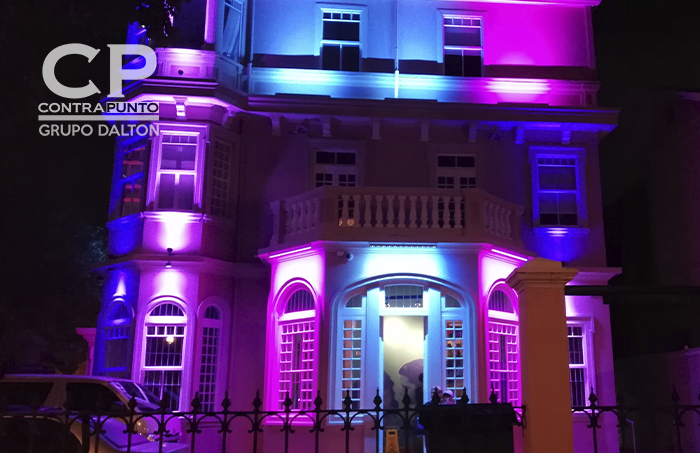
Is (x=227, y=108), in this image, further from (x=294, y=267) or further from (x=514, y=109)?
(x=514, y=109)

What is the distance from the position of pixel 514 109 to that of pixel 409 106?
2.53m

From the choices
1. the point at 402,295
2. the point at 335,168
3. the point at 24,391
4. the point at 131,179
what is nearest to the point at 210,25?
the point at 131,179

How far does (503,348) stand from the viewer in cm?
1338

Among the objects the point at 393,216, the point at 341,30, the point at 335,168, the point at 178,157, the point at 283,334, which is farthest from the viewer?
the point at 341,30

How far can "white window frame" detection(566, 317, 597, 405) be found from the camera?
14773mm

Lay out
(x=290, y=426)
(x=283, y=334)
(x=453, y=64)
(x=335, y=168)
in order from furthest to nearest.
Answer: (x=453, y=64) < (x=335, y=168) < (x=283, y=334) < (x=290, y=426)

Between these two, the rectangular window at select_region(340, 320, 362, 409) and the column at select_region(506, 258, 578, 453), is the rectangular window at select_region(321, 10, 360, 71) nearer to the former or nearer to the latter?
the rectangular window at select_region(340, 320, 362, 409)

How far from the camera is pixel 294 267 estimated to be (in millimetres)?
13555

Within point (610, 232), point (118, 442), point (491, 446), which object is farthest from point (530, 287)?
point (610, 232)

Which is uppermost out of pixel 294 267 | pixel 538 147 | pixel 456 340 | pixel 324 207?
pixel 538 147

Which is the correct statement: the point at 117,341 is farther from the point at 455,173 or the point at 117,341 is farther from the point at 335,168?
the point at 455,173

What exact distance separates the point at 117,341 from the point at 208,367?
213 cm

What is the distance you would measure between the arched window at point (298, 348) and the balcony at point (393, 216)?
1302 mm

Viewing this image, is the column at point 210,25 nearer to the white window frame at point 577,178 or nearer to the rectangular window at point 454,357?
the white window frame at point 577,178
